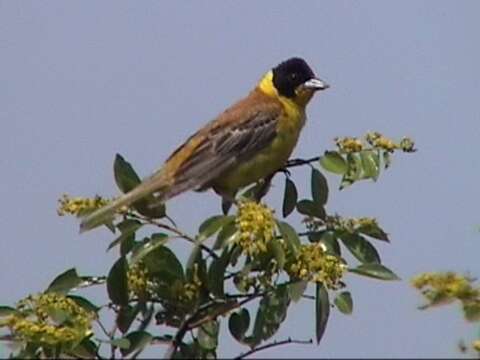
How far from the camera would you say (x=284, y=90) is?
14.7ft

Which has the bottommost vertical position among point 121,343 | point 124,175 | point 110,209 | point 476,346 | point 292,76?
point 476,346

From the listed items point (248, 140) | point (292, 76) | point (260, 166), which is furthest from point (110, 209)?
point (292, 76)

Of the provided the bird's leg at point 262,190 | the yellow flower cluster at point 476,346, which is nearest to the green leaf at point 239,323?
the bird's leg at point 262,190

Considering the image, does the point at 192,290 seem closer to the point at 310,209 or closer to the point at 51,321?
the point at 51,321

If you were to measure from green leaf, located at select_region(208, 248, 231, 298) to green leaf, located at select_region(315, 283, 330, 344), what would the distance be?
19 centimetres

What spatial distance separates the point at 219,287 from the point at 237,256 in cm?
8

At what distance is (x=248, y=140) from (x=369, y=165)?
1.20 m

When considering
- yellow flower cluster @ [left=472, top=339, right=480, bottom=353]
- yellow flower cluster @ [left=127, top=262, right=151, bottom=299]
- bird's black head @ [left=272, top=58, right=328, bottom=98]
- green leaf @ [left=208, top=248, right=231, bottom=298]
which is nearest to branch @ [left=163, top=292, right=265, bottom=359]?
green leaf @ [left=208, top=248, right=231, bottom=298]

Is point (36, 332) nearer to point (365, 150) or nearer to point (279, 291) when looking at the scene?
point (279, 291)

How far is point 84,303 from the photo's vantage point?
2732mm

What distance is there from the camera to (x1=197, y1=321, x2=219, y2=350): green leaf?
2613mm

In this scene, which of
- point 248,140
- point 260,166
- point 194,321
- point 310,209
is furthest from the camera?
point 248,140

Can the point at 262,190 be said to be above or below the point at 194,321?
above

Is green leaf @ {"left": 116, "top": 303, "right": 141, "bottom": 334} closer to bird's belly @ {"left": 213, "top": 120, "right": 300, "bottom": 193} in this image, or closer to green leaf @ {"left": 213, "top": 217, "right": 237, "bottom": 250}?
green leaf @ {"left": 213, "top": 217, "right": 237, "bottom": 250}
